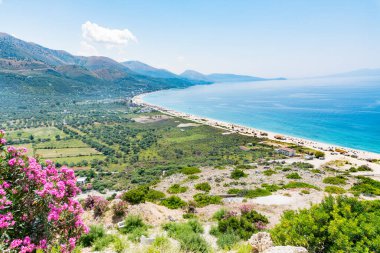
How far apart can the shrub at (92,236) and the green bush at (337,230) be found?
5.94 metres

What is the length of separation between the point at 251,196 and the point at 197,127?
273 feet

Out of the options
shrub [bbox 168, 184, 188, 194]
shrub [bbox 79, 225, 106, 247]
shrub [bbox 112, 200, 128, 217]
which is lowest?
shrub [bbox 168, 184, 188, 194]

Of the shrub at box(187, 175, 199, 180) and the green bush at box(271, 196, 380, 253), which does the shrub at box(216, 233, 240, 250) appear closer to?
the green bush at box(271, 196, 380, 253)

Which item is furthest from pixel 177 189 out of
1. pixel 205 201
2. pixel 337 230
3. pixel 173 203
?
pixel 337 230

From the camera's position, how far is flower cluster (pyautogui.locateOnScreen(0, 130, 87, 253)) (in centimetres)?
489

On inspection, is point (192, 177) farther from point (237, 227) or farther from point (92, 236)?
point (92, 236)

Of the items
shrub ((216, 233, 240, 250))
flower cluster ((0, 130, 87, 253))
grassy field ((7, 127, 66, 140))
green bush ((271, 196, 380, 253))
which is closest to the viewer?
flower cluster ((0, 130, 87, 253))

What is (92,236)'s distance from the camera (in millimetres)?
8641

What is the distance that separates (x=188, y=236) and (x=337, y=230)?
4652 mm

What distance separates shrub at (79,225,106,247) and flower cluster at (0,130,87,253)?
3350 millimetres

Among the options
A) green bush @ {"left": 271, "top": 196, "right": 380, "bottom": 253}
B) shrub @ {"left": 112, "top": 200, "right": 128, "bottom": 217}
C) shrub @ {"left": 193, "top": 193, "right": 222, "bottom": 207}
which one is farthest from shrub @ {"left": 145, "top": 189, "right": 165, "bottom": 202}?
green bush @ {"left": 271, "top": 196, "right": 380, "bottom": 253}

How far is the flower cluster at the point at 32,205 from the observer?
4.89 metres

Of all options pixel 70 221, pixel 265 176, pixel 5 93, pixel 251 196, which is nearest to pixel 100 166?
pixel 265 176

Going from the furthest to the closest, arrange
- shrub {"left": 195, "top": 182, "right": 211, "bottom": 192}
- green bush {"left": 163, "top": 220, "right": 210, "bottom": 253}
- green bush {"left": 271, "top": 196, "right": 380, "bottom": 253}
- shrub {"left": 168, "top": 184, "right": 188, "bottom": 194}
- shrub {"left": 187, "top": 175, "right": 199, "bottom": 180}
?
shrub {"left": 187, "top": 175, "right": 199, "bottom": 180} → shrub {"left": 195, "top": 182, "right": 211, "bottom": 192} → shrub {"left": 168, "top": 184, "right": 188, "bottom": 194} → green bush {"left": 163, "top": 220, "right": 210, "bottom": 253} → green bush {"left": 271, "top": 196, "right": 380, "bottom": 253}
